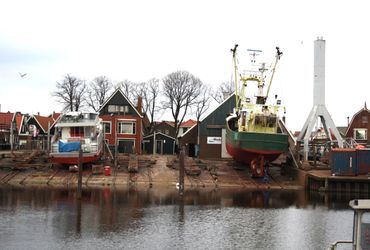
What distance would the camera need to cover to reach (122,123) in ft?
214

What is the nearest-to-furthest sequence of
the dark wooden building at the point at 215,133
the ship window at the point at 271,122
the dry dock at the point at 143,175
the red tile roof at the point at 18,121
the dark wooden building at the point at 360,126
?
1. the dry dock at the point at 143,175
2. the ship window at the point at 271,122
3. the dark wooden building at the point at 215,133
4. the dark wooden building at the point at 360,126
5. the red tile roof at the point at 18,121

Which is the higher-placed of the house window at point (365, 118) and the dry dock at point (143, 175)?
the house window at point (365, 118)

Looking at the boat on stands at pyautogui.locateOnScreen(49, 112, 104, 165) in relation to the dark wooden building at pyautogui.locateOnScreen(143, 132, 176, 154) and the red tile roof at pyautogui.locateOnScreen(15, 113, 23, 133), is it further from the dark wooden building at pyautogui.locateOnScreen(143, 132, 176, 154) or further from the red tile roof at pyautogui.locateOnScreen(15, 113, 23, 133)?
the red tile roof at pyautogui.locateOnScreen(15, 113, 23, 133)

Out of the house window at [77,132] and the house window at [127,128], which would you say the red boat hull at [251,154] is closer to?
the house window at [77,132]

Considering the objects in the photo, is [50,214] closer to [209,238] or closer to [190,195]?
[209,238]

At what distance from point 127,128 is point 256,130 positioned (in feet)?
73.3

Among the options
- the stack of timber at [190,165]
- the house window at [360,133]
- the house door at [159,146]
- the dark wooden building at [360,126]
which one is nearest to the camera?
the stack of timber at [190,165]

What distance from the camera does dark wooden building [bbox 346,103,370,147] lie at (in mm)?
76438

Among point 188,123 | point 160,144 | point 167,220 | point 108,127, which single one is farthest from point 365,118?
point 167,220

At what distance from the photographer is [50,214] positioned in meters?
27.5

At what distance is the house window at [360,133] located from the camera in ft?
251

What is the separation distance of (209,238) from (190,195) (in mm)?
15815

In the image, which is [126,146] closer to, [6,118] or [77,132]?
[77,132]

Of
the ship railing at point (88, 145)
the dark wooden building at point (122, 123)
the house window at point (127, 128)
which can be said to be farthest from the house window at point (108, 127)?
the ship railing at point (88, 145)
